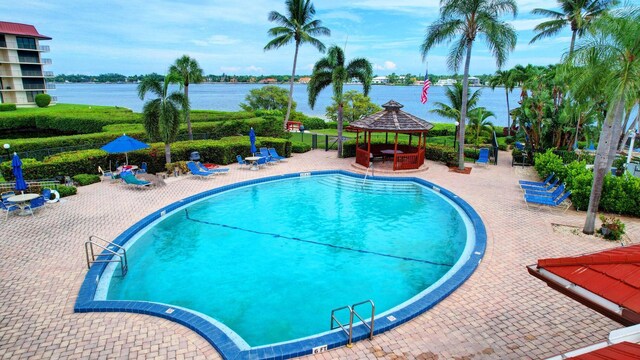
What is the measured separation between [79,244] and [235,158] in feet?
43.2

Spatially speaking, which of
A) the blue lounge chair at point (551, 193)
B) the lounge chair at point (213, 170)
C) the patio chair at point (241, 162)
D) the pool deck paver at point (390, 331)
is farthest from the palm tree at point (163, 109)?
the blue lounge chair at point (551, 193)

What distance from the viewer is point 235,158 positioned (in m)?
24.4

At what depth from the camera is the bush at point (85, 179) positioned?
18.3 m

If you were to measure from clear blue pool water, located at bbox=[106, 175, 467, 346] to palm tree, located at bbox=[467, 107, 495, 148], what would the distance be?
13.5 m

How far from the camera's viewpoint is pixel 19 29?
204 feet

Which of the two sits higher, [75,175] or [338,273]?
[75,175]

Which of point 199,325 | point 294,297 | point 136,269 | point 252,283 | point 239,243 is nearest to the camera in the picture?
point 199,325

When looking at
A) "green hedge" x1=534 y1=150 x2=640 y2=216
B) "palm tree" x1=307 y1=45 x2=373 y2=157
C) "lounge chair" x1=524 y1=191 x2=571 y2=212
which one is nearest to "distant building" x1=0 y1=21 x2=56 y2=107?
"palm tree" x1=307 y1=45 x2=373 y2=157

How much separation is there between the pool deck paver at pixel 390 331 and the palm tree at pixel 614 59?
4138mm

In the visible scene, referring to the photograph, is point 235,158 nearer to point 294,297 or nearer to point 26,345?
point 294,297

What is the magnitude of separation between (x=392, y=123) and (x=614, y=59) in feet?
39.7

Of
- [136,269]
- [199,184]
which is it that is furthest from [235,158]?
[136,269]

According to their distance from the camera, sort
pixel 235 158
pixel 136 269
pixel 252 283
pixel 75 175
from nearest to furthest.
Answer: pixel 252 283 < pixel 136 269 < pixel 75 175 < pixel 235 158

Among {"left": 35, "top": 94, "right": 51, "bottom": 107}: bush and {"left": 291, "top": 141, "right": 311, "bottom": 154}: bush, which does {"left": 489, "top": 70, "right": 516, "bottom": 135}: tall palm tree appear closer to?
{"left": 291, "top": 141, "right": 311, "bottom": 154}: bush
